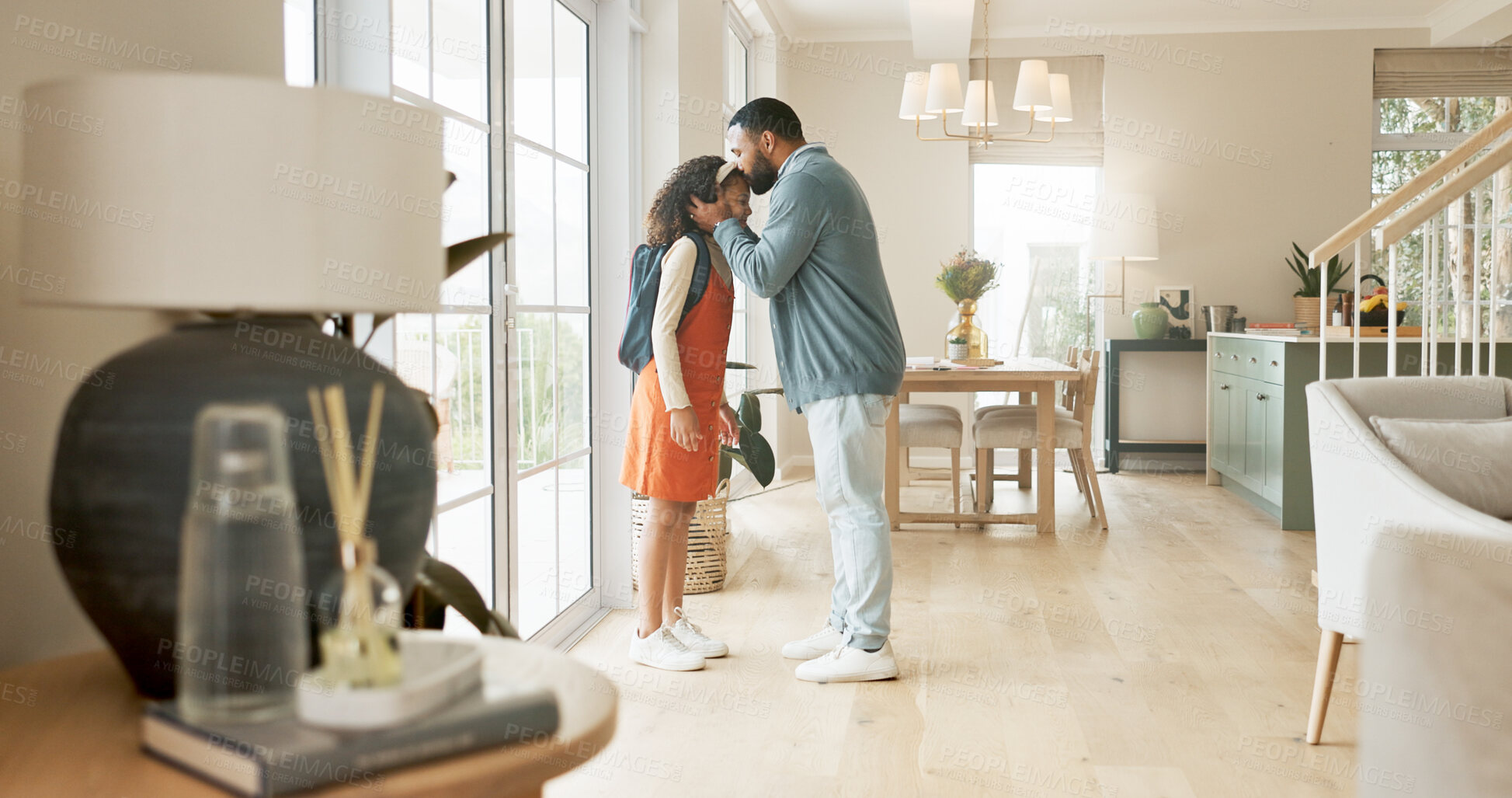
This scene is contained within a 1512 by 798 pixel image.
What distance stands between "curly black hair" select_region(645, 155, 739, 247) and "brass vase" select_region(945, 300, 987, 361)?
2.55 metres

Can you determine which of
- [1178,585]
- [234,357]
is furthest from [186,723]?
[1178,585]

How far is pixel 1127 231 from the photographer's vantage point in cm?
621

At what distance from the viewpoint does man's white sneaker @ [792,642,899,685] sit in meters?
2.62

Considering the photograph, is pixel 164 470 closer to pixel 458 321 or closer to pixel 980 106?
pixel 458 321

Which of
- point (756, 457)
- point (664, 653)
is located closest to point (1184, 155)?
point (756, 457)

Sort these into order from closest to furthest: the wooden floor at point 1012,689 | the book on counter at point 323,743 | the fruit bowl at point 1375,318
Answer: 1. the book on counter at point 323,743
2. the wooden floor at point 1012,689
3. the fruit bowl at point 1375,318

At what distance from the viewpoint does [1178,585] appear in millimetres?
3623

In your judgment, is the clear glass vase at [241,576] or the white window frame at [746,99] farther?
the white window frame at [746,99]

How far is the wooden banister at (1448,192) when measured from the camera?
9.66 feet

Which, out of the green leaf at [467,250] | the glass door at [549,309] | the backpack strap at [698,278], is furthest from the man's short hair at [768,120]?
the green leaf at [467,250]

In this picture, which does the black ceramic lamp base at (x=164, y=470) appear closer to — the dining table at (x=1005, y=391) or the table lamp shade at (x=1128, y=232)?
the dining table at (x=1005, y=391)

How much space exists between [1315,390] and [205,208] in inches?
88.3

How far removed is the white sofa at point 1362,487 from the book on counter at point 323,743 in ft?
5.10

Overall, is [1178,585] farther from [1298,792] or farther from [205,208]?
[205,208]
